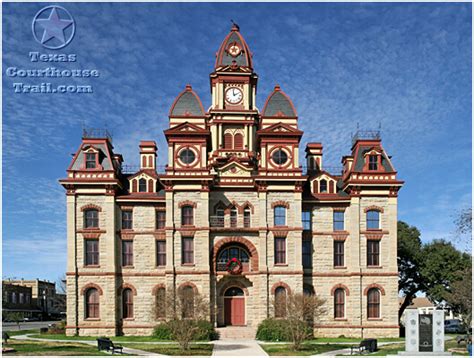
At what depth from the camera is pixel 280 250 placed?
37469mm

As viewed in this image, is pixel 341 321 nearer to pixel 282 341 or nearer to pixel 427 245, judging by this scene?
pixel 282 341

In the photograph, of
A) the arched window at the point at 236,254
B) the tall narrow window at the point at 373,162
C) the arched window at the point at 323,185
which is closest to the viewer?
the arched window at the point at 236,254

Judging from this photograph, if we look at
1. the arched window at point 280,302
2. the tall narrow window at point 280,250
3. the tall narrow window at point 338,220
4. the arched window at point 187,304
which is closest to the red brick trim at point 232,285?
the arched window at point 280,302

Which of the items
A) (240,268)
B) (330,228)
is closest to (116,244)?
(240,268)

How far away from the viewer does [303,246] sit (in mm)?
38781

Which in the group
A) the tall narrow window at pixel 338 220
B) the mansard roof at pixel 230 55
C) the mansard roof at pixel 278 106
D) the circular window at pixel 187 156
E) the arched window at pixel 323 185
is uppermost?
the mansard roof at pixel 230 55

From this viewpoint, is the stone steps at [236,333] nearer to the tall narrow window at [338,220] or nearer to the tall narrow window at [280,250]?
the tall narrow window at [280,250]

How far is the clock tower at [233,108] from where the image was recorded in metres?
→ 42.0

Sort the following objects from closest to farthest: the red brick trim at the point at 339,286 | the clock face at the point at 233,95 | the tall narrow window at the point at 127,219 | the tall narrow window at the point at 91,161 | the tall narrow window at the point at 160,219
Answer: the red brick trim at the point at 339,286 → the tall narrow window at the point at 91,161 → the tall narrow window at the point at 127,219 → the tall narrow window at the point at 160,219 → the clock face at the point at 233,95

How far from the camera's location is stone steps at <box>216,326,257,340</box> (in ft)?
116

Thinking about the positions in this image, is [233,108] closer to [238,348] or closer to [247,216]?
[247,216]

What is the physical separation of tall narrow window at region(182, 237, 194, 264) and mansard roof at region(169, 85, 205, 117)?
11.1 metres

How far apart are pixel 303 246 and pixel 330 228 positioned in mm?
2640

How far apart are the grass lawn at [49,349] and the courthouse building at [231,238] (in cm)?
550
